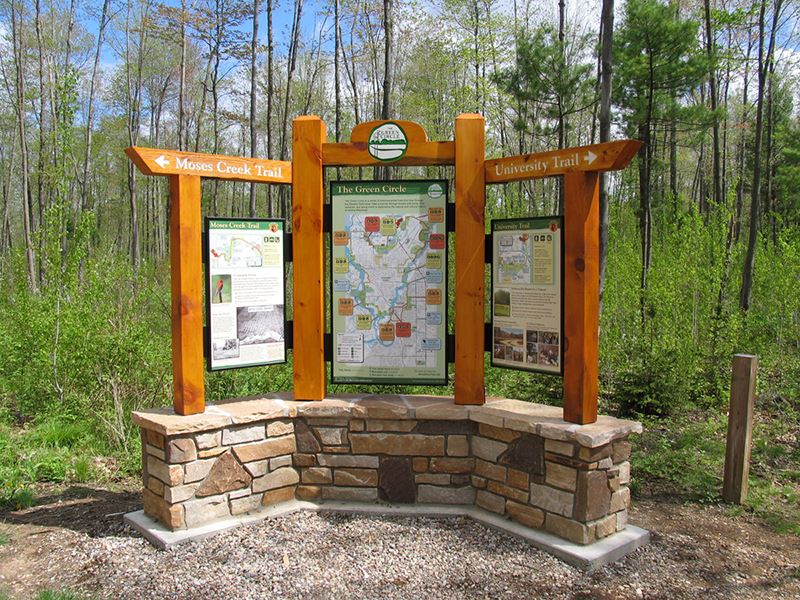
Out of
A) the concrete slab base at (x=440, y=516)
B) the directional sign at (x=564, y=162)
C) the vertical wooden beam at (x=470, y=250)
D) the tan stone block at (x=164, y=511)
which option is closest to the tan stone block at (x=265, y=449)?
the concrete slab base at (x=440, y=516)

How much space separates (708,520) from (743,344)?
3.90 m

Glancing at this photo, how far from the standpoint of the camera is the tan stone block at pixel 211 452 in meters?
3.90

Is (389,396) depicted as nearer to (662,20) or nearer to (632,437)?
(632,437)

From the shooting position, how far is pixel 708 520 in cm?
424

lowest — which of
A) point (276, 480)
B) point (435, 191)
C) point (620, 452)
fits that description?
point (276, 480)

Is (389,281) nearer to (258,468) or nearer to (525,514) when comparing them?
(258,468)

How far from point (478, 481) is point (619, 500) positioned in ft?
2.98

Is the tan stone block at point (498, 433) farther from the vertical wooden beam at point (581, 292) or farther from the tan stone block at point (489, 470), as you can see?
the vertical wooden beam at point (581, 292)

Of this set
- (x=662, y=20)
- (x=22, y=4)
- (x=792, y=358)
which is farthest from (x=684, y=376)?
(x=22, y=4)

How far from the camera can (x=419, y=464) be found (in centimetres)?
425

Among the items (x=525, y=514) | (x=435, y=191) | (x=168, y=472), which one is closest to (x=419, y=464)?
(x=525, y=514)

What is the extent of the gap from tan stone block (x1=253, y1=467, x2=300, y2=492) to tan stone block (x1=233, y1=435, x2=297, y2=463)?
5.1 inches

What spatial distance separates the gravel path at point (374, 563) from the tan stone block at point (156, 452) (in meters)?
0.50

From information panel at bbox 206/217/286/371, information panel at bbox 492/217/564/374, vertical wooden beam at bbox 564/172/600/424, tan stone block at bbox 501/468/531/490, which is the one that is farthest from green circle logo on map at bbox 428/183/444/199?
tan stone block at bbox 501/468/531/490
